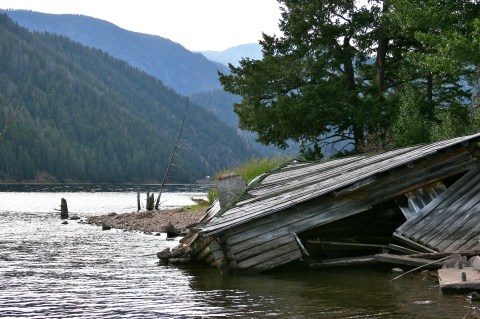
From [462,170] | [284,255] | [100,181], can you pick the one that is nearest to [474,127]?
[462,170]

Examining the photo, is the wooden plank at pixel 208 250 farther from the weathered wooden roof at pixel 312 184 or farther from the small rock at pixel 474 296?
the small rock at pixel 474 296

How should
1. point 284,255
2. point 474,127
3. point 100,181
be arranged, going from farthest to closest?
1. point 100,181
2. point 474,127
3. point 284,255

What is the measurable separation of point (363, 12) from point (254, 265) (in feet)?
82.2

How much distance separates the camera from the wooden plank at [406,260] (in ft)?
43.9

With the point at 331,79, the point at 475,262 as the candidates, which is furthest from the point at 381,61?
the point at 475,262

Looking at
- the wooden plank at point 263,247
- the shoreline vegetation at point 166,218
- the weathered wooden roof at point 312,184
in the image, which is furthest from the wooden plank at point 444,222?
the shoreline vegetation at point 166,218

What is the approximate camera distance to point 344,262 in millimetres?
15164

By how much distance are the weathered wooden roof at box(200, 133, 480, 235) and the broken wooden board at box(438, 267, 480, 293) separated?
3025 mm

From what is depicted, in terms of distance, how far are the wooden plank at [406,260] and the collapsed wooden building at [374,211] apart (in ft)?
1.10

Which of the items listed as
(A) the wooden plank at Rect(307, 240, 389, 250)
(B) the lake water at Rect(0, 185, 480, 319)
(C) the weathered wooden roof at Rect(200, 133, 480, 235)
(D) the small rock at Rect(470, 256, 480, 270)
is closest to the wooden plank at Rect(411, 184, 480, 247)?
(B) the lake water at Rect(0, 185, 480, 319)

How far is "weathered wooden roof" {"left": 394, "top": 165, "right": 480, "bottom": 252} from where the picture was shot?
44.8ft

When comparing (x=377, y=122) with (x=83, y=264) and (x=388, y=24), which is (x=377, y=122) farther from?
(x=83, y=264)

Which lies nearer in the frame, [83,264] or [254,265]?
[254,265]

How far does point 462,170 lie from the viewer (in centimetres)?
1526
